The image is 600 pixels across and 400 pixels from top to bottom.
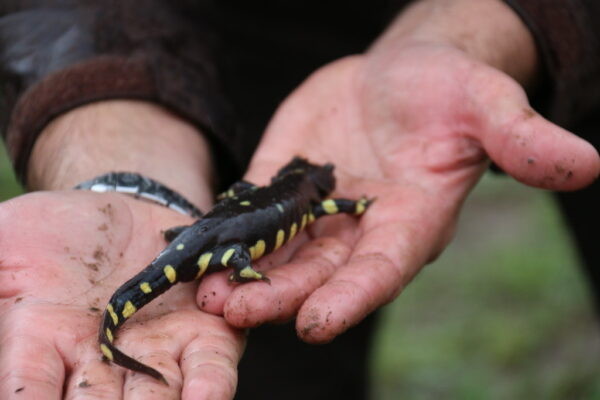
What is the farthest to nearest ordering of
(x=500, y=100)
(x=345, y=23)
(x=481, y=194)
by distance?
(x=481, y=194) < (x=345, y=23) < (x=500, y=100)

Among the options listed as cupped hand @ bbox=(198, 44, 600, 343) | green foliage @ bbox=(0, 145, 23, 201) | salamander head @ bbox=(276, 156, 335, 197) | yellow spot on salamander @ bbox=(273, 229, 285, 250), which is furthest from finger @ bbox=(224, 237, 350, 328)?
green foliage @ bbox=(0, 145, 23, 201)

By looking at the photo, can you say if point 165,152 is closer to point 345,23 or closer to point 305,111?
point 305,111

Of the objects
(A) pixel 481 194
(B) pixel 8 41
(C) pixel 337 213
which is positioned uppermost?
(B) pixel 8 41

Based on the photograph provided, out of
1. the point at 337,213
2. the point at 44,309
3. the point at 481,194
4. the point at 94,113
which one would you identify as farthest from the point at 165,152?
the point at 481,194

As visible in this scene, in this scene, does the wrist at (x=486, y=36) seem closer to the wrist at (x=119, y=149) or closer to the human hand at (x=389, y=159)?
the human hand at (x=389, y=159)

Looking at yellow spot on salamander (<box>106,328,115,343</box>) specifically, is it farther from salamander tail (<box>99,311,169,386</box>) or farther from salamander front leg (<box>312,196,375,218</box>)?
salamander front leg (<box>312,196,375,218</box>)

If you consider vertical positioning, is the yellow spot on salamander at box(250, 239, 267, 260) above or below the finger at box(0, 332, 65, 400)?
below

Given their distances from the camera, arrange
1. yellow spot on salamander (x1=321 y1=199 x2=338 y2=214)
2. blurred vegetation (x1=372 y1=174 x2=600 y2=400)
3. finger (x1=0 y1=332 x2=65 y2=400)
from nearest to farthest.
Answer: finger (x1=0 y1=332 x2=65 y2=400)
yellow spot on salamander (x1=321 y1=199 x2=338 y2=214)
blurred vegetation (x1=372 y1=174 x2=600 y2=400)

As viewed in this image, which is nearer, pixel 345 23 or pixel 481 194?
pixel 345 23

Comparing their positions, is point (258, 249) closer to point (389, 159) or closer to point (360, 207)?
point (360, 207)
